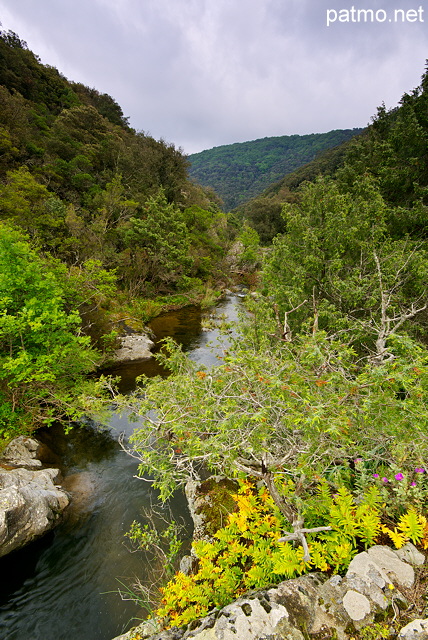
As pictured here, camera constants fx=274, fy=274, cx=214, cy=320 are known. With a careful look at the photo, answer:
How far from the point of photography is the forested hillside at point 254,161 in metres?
128

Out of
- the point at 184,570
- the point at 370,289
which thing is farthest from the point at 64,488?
the point at 370,289

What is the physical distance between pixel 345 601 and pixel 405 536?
95 centimetres

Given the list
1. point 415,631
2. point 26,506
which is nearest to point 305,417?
point 415,631

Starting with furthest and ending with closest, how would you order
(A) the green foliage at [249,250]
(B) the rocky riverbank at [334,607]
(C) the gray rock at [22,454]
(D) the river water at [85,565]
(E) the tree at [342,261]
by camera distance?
(A) the green foliage at [249,250]
(E) the tree at [342,261]
(C) the gray rock at [22,454]
(D) the river water at [85,565]
(B) the rocky riverbank at [334,607]

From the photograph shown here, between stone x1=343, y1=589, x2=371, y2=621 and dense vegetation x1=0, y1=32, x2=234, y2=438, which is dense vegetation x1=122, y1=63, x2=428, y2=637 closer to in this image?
stone x1=343, y1=589, x2=371, y2=621

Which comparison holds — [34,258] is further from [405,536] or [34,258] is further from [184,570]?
[405,536]

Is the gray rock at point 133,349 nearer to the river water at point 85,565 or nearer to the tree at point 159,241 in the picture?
the river water at point 85,565

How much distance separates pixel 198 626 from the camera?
9.68 ft

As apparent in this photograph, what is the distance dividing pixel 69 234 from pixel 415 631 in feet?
70.1

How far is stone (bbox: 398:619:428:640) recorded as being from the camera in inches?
85.4

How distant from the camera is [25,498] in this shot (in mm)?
5500

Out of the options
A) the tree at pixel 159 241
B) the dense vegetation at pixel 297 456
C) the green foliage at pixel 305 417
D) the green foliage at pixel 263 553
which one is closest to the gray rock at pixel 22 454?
the dense vegetation at pixel 297 456

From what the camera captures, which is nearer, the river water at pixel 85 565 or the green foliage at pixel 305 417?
the green foliage at pixel 305 417

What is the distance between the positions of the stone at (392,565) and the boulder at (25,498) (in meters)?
6.01
